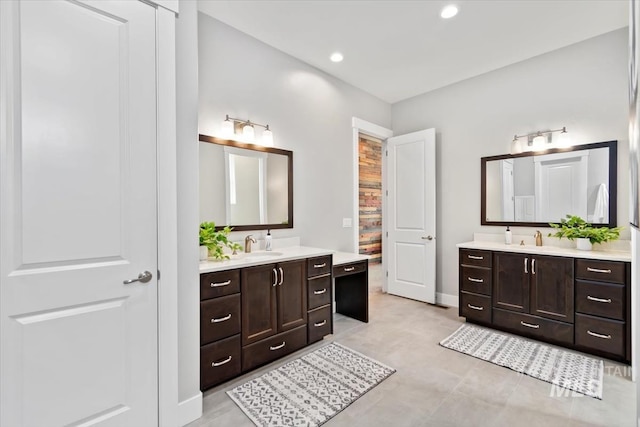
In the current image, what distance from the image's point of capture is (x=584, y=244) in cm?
284

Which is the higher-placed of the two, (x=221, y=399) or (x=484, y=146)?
(x=484, y=146)

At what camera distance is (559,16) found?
104 inches

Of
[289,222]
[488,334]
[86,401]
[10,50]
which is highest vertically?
[10,50]

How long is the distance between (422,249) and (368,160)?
122 inches

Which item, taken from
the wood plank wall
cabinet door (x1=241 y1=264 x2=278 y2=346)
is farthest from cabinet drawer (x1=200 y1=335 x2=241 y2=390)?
the wood plank wall

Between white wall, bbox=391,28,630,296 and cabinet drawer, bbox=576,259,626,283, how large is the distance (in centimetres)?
62

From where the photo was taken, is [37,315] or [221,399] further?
[221,399]

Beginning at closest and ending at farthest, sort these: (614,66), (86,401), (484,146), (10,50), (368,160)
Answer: (10,50) → (86,401) → (614,66) → (484,146) → (368,160)

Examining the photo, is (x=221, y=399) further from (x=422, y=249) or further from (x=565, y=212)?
(x=565, y=212)

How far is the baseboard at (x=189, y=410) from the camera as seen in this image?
5.79ft

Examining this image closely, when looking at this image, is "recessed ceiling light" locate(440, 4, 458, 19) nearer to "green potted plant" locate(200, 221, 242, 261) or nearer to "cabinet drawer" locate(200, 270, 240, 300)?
"green potted plant" locate(200, 221, 242, 261)

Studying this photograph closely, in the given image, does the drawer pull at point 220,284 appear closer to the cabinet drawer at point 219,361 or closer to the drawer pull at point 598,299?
the cabinet drawer at point 219,361

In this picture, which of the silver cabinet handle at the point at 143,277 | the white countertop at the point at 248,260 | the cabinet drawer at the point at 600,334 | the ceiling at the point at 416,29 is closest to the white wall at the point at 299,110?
the ceiling at the point at 416,29

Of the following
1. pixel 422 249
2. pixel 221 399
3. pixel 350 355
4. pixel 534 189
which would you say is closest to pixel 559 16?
pixel 534 189
